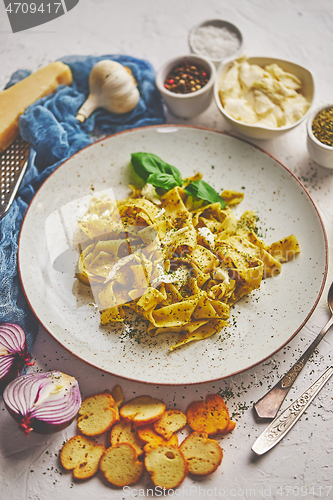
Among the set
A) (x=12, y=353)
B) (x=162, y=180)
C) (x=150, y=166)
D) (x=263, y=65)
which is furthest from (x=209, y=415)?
(x=263, y=65)

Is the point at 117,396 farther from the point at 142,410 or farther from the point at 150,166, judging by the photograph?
the point at 150,166

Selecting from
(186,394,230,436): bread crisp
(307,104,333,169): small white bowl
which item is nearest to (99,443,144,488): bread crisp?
(186,394,230,436): bread crisp

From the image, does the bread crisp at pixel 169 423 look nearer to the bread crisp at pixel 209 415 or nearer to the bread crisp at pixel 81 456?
the bread crisp at pixel 209 415

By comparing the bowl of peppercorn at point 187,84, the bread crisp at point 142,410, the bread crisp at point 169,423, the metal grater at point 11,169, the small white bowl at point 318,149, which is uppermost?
the bowl of peppercorn at point 187,84

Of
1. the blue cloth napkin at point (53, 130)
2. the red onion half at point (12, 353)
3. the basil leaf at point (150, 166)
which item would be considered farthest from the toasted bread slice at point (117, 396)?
the basil leaf at point (150, 166)

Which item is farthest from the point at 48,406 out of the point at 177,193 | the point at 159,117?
the point at 159,117

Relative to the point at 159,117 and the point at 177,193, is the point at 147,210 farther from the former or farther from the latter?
the point at 159,117

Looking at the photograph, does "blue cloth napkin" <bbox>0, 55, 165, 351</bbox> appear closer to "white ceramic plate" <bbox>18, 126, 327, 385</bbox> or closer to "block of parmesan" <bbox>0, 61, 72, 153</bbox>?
"block of parmesan" <bbox>0, 61, 72, 153</bbox>
